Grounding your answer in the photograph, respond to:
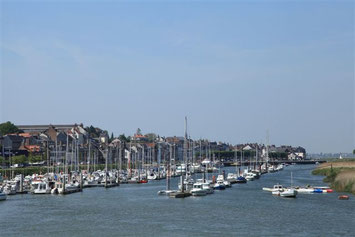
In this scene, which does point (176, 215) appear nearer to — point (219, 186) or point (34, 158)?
point (219, 186)

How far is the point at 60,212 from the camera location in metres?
67.8

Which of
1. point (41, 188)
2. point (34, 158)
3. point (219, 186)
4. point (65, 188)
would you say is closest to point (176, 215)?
point (65, 188)

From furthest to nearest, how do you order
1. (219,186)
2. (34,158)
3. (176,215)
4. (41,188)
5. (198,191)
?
(34,158) < (219,186) < (41,188) < (198,191) < (176,215)

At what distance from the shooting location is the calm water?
5381 cm

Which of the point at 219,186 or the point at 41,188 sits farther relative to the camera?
the point at 219,186

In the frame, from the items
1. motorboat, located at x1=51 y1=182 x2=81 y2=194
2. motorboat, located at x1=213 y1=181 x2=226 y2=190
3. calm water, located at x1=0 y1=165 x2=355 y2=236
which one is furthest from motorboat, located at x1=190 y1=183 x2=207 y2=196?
motorboat, located at x1=51 y1=182 x2=81 y2=194

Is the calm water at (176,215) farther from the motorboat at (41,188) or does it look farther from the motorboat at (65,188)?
the motorboat at (65,188)

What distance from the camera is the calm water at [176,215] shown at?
53812 mm

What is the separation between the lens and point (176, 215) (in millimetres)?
64125

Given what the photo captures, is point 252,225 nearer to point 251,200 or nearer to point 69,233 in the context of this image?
point 69,233

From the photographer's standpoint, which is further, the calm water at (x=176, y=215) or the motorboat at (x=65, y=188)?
the motorboat at (x=65, y=188)

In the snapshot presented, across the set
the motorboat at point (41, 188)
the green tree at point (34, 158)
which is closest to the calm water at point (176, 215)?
the motorboat at point (41, 188)

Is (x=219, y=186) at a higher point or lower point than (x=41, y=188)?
lower

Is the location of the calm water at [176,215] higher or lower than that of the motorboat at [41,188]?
lower
